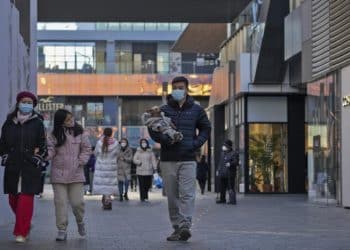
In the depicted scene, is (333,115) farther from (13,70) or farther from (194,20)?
(194,20)

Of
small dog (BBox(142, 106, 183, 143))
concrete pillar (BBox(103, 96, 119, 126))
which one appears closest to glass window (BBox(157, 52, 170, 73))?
concrete pillar (BBox(103, 96, 119, 126))

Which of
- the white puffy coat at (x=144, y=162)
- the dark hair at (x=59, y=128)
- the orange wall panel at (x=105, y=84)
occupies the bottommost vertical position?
the white puffy coat at (x=144, y=162)

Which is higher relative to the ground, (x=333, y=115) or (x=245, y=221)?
(x=333, y=115)

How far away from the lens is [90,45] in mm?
66062

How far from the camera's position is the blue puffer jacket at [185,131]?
393 inches

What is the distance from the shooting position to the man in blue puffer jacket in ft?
32.5

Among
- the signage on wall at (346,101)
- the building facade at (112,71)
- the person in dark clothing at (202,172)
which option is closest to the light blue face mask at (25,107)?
the signage on wall at (346,101)

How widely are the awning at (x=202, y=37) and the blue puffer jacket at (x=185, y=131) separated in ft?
84.2

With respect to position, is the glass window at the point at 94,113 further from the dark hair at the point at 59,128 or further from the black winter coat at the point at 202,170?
the dark hair at the point at 59,128

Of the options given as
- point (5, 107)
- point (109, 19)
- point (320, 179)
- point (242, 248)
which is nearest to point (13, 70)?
point (5, 107)

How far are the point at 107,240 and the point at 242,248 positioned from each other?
182cm

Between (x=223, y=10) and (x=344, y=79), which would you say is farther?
→ (x=223, y=10)

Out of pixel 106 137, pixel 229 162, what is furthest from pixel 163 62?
pixel 106 137

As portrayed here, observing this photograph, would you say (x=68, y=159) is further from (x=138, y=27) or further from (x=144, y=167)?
(x=138, y=27)
